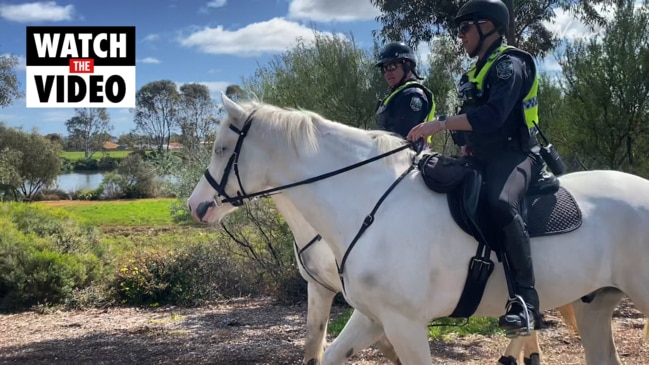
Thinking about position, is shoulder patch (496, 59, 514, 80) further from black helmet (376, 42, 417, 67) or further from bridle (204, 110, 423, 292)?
black helmet (376, 42, 417, 67)

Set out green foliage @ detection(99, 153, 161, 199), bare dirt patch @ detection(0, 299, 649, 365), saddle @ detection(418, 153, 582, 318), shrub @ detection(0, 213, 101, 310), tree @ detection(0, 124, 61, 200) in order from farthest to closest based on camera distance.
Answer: green foliage @ detection(99, 153, 161, 199) → tree @ detection(0, 124, 61, 200) → shrub @ detection(0, 213, 101, 310) → bare dirt patch @ detection(0, 299, 649, 365) → saddle @ detection(418, 153, 582, 318)

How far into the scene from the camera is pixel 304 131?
3512mm

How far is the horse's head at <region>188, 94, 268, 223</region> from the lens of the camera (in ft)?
11.7

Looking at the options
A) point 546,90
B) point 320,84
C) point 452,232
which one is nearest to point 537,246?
point 452,232

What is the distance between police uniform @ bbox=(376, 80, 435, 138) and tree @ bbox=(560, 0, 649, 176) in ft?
23.6

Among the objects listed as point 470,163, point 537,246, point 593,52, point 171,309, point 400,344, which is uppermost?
point 593,52

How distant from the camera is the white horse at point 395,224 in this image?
324 centimetres

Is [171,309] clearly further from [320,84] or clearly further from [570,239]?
[570,239]

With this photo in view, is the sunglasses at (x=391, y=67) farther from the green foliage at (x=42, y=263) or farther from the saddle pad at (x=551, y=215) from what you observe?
the green foliage at (x=42, y=263)

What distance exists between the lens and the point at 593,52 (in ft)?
35.1

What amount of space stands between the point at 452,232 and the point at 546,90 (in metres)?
10.7

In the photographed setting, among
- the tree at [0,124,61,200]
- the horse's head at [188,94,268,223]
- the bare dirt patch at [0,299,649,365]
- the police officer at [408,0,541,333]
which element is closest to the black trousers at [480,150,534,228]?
the police officer at [408,0,541,333]

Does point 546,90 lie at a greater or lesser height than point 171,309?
greater

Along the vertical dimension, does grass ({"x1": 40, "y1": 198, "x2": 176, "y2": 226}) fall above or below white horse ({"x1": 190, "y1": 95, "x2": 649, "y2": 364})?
below
